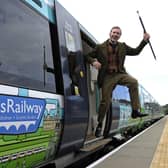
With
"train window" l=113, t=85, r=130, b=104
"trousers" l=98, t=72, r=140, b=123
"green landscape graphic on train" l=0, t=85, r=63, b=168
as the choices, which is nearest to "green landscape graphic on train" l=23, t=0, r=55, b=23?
"green landscape graphic on train" l=0, t=85, r=63, b=168

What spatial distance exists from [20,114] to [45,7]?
2140mm

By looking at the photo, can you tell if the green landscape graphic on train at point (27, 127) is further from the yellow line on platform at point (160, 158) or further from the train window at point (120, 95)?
the train window at point (120, 95)

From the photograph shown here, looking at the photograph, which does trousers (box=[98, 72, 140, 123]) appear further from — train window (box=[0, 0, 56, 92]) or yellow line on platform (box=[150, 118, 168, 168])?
train window (box=[0, 0, 56, 92])

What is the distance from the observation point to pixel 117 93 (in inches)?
533

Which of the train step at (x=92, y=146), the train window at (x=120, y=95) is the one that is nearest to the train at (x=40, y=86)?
the train step at (x=92, y=146)

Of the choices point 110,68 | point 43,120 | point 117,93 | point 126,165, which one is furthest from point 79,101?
point 117,93

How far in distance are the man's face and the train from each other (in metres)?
0.71

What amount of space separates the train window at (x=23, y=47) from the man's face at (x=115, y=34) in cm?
149

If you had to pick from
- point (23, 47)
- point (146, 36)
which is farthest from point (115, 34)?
point (23, 47)

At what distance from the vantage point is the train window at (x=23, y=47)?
17.2 feet

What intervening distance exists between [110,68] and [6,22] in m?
3.21

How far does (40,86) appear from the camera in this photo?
621 cm

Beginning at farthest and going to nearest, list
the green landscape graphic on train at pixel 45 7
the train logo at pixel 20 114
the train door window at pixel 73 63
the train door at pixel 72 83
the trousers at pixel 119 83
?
the trousers at pixel 119 83
the train door window at pixel 73 63
the train door at pixel 72 83
the green landscape graphic on train at pixel 45 7
the train logo at pixel 20 114

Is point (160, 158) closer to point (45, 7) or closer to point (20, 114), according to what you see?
point (45, 7)
